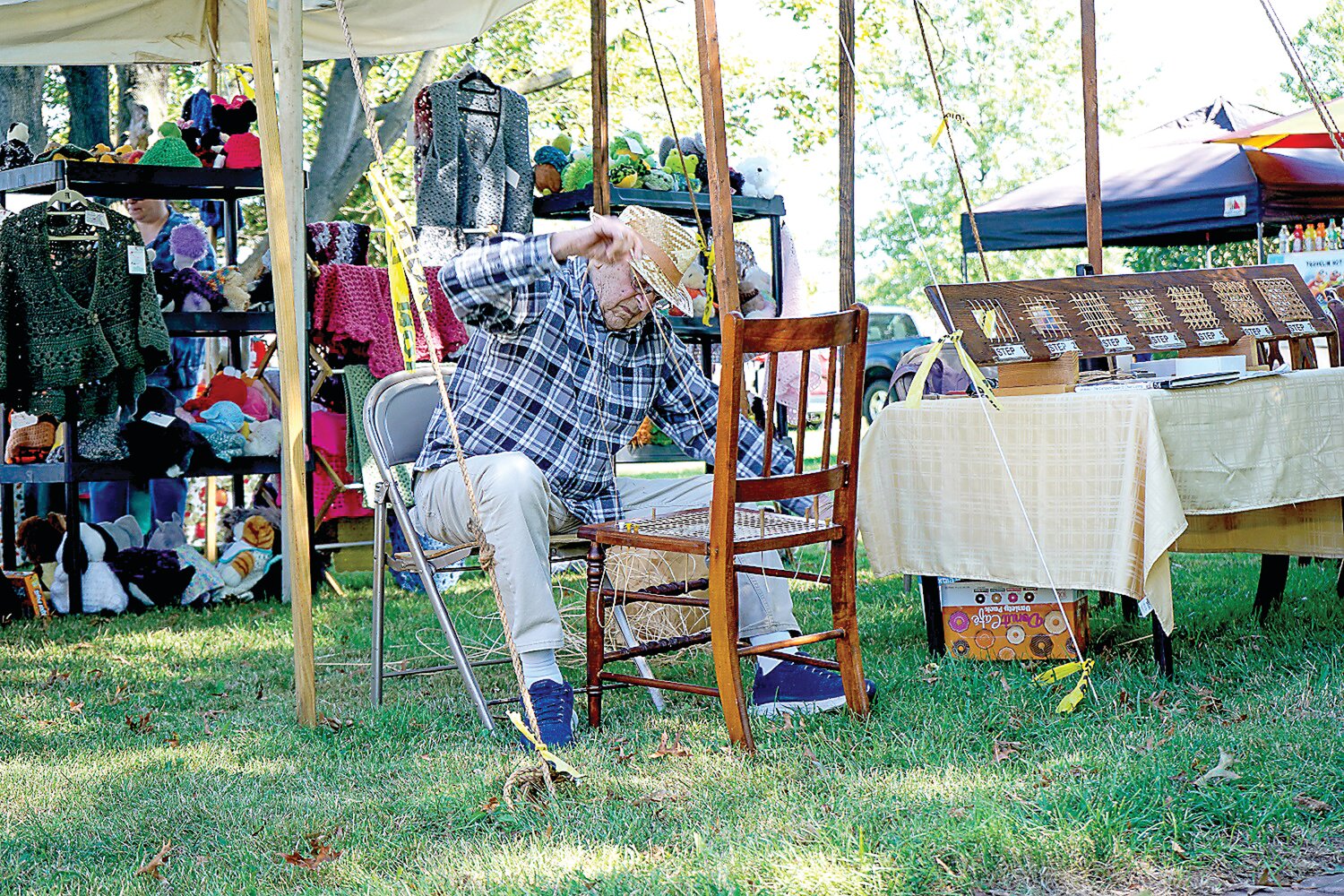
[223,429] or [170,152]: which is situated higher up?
[170,152]

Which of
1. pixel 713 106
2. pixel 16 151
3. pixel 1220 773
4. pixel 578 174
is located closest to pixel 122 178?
pixel 16 151

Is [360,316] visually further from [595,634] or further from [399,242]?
[595,634]

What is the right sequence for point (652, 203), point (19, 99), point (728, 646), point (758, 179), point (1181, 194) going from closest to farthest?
point (728, 646) < point (652, 203) < point (758, 179) < point (1181, 194) < point (19, 99)

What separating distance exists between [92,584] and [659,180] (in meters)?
2.87

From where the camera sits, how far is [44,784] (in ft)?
9.12

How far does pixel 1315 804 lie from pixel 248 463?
170 inches

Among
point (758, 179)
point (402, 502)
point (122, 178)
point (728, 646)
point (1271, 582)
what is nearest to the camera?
point (728, 646)

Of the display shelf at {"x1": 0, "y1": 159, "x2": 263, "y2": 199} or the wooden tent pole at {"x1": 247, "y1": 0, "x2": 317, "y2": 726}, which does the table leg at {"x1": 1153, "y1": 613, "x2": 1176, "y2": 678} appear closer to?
the wooden tent pole at {"x1": 247, "y1": 0, "x2": 317, "y2": 726}

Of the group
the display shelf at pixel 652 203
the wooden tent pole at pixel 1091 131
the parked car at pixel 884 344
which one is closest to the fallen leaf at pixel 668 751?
the wooden tent pole at pixel 1091 131

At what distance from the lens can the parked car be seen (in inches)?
600

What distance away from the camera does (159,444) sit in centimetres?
529

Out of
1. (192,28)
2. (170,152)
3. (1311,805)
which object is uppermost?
(192,28)

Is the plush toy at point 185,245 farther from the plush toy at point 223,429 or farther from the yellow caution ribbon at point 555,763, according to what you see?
the yellow caution ribbon at point 555,763

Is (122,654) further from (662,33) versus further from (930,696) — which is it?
(662,33)
